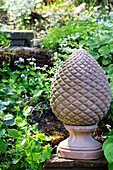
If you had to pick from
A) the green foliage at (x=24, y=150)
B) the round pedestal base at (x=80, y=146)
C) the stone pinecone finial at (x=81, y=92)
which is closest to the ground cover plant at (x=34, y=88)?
the green foliage at (x=24, y=150)

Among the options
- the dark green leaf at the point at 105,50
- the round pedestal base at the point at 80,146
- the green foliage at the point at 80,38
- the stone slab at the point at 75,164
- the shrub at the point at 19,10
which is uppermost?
the shrub at the point at 19,10

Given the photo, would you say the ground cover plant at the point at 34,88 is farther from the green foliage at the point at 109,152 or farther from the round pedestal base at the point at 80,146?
the round pedestal base at the point at 80,146

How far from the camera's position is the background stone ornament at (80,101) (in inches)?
76.3

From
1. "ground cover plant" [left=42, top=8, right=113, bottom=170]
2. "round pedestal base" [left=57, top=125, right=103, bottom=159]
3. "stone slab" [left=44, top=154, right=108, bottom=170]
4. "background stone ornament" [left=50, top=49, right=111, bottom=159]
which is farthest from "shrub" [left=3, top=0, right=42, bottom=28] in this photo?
"stone slab" [left=44, top=154, right=108, bottom=170]

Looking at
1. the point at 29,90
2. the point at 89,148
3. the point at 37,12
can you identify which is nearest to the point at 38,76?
Answer: the point at 29,90

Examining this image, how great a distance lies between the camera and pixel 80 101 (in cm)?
193

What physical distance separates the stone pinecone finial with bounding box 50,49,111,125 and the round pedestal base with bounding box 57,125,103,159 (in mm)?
59

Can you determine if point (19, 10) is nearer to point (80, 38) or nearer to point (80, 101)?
point (80, 38)

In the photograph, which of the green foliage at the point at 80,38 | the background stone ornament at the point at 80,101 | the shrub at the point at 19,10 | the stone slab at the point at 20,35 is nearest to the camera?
the background stone ornament at the point at 80,101

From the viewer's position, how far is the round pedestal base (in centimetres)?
199

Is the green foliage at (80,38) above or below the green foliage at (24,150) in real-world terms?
above

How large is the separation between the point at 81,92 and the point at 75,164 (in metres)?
0.55

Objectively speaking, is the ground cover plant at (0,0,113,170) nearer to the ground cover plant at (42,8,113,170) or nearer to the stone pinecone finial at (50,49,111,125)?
the ground cover plant at (42,8,113,170)

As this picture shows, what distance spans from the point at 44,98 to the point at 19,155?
3.40 ft
